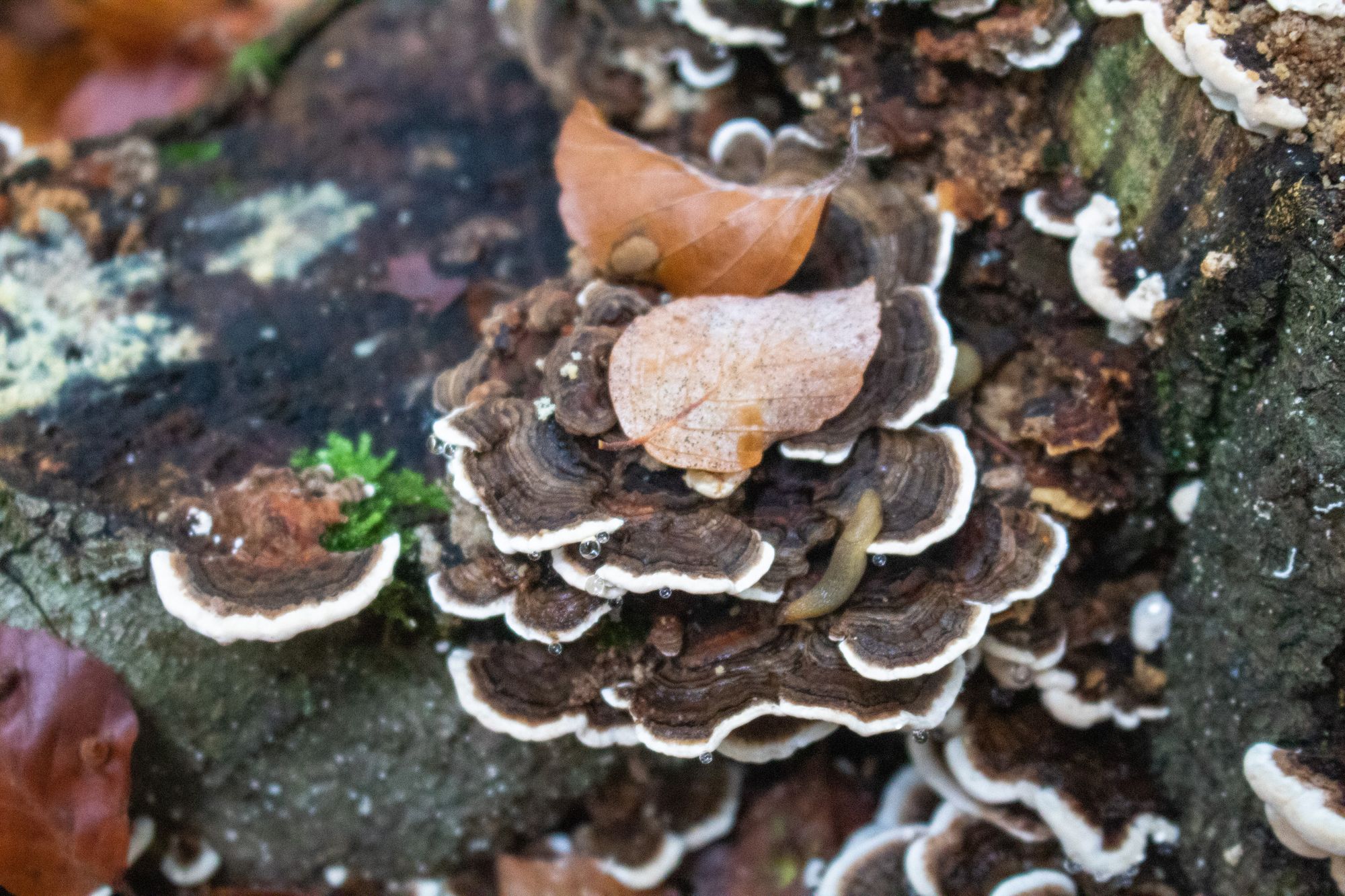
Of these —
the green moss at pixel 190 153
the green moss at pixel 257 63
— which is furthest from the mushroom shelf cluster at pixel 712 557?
the green moss at pixel 257 63

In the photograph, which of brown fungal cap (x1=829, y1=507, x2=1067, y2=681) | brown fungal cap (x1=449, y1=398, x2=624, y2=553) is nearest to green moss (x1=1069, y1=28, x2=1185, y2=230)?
brown fungal cap (x1=829, y1=507, x2=1067, y2=681)

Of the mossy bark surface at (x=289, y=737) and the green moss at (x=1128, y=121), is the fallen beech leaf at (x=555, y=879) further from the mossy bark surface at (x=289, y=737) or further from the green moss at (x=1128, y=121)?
the green moss at (x=1128, y=121)

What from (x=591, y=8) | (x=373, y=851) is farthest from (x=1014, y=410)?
(x=373, y=851)

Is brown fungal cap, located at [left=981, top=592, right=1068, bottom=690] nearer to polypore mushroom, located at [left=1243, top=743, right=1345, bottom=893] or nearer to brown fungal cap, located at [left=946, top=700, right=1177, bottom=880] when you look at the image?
brown fungal cap, located at [left=946, top=700, right=1177, bottom=880]

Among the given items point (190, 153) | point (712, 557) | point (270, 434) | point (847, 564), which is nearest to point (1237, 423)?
point (847, 564)

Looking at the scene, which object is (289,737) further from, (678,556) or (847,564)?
(847,564)
